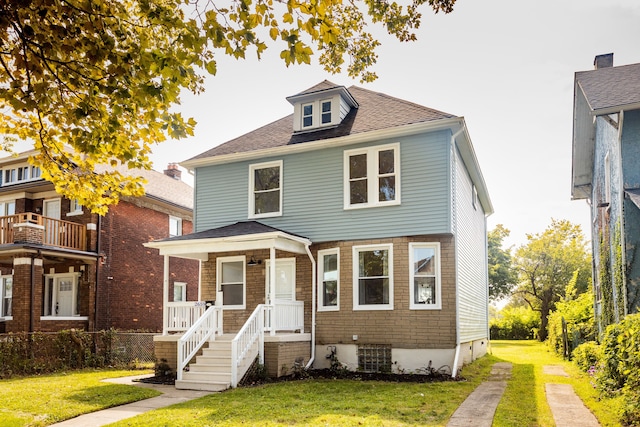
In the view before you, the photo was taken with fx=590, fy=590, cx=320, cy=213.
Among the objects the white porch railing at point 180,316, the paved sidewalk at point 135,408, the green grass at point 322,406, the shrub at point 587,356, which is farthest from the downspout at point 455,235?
the white porch railing at point 180,316

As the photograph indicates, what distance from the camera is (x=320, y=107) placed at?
1808 cm

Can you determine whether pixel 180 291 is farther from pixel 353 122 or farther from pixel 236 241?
pixel 353 122

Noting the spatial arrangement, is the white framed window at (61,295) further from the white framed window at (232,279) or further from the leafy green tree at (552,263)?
the leafy green tree at (552,263)

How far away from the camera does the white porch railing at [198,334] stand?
13763mm

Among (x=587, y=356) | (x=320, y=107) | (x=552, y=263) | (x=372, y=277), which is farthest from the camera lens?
(x=552, y=263)

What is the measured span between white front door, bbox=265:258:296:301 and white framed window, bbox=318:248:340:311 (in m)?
0.84

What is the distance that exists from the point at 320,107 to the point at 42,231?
10.9 meters

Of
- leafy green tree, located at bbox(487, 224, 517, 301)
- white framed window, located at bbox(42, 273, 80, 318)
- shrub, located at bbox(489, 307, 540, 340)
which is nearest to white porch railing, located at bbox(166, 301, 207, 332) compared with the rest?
white framed window, located at bbox(42, 273, 80, 318)

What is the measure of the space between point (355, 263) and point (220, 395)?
557 cm

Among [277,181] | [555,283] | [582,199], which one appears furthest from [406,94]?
[555,283]

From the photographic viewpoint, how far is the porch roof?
15.1 meters

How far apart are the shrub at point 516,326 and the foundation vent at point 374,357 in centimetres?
2611

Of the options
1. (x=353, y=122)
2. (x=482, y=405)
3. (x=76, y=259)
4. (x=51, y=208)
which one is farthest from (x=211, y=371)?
(x=51, y=208)

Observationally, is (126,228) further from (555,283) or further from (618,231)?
A: (555,283)
